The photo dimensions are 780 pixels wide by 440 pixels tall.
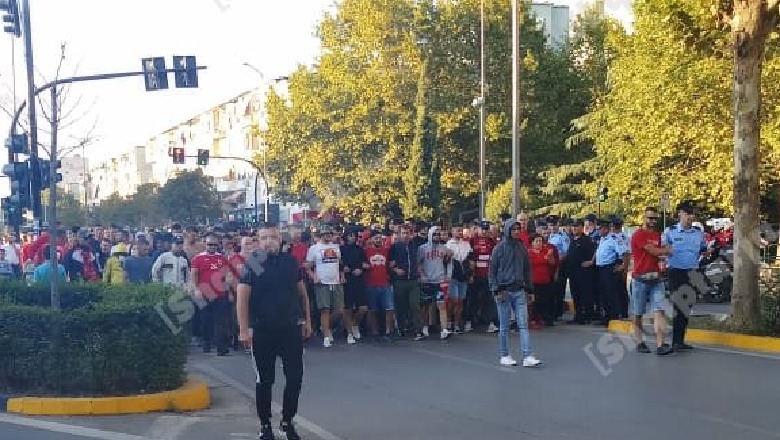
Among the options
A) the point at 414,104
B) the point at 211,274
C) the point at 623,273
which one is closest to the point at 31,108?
the point at 211,274

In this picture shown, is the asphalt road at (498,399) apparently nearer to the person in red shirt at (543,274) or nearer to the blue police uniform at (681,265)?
the blue police uniform at (681,265)

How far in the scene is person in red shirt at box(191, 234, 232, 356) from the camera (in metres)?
14.6

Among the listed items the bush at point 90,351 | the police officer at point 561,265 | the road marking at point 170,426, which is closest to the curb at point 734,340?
the police officer at point 561,265

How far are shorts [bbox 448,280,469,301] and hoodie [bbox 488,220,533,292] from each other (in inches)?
150

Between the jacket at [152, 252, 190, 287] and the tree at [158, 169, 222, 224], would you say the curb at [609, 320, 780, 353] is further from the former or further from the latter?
the tree at [158, 169, 222, 224]

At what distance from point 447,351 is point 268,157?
39400 millimetres

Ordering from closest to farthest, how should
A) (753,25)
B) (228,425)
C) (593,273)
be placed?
(228,425), (753,25), (593,273)

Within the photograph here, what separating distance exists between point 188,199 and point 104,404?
65834 mm

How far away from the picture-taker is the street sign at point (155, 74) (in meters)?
22.0

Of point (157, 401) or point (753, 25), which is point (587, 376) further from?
point (753, 25)

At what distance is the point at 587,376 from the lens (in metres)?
11.4

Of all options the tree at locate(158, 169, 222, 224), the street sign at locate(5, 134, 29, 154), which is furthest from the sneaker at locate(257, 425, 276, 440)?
the tree at locate(158, 169, 222, 224)

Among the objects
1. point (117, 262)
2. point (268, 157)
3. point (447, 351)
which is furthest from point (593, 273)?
point (268, 157)

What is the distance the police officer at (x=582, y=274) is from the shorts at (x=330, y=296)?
429cm
